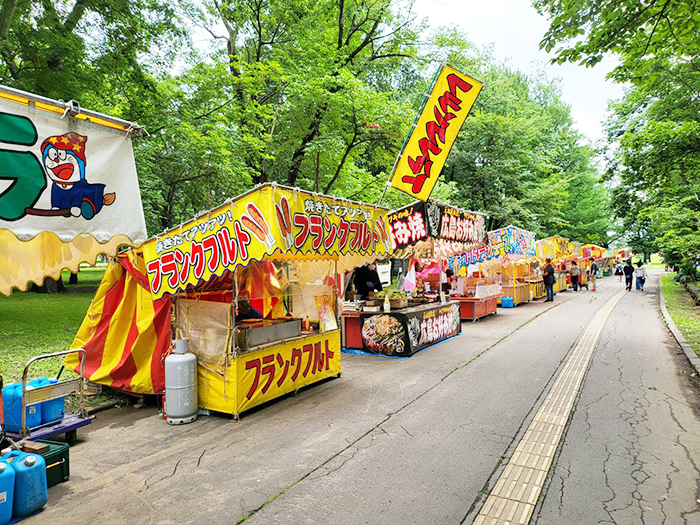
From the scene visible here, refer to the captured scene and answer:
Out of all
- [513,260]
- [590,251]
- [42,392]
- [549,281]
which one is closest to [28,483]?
[42,392]

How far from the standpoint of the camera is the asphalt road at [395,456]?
12.3 ft

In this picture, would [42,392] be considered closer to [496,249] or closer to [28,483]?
[28,483]

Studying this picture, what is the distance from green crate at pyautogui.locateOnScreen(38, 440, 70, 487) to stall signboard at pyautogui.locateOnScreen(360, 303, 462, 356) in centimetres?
695

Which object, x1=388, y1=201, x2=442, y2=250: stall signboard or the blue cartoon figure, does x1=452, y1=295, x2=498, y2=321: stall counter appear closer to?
x1=388, y1=201, x2=442, y2=250: stall signboard

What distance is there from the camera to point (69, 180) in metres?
3.70

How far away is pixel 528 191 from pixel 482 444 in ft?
95.0

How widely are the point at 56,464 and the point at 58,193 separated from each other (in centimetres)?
273

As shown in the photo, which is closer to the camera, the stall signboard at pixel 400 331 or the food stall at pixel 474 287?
the stall signboard at pixel 400 331

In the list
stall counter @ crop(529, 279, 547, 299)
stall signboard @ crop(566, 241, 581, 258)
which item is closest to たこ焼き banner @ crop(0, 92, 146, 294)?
stall counter @ crop(529, 279, 547, 299)

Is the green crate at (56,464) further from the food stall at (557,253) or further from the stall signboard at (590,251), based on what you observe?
the stall signboard at (590,251)

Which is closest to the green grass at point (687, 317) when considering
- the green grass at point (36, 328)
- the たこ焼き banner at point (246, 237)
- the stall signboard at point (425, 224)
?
the stall signboard at point (425, 224)

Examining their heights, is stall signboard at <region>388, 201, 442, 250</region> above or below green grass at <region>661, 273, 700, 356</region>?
above

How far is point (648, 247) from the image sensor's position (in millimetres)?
54094

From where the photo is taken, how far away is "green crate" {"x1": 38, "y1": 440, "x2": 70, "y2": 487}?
407 cm
